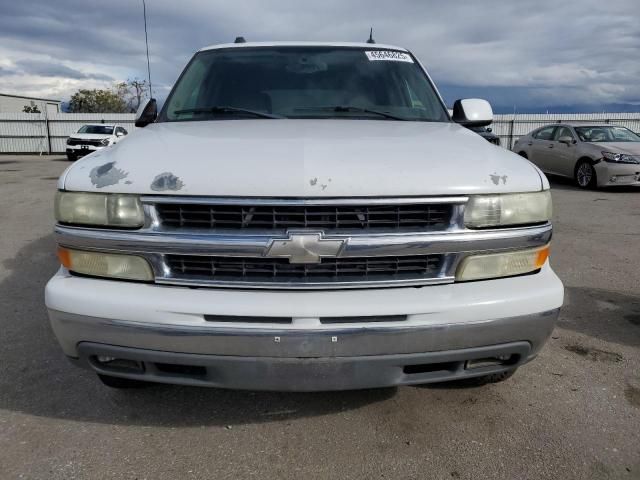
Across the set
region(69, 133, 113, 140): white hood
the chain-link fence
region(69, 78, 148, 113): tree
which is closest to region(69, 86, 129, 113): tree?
region(69, 78, 148, 113): tree

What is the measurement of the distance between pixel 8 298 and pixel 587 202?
369 inches

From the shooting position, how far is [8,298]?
4.20m

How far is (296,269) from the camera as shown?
6.68 feet

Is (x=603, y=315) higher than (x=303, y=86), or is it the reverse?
(x=303, y=86)

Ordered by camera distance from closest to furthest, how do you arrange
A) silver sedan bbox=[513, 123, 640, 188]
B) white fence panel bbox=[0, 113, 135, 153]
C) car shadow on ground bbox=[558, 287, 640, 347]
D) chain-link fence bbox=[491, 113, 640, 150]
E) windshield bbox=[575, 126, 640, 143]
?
1. car shadow on ground bbox=[558, 287, 640, 347]
2. silver sedan bbox=[513, 123, 640, 188]
3. windshield bbox=[575, 126, 640, 143]
4. chain-link fence bbox=[491, 113, 640, 150]
5. white fence panel bbox=[0, 113, 135, 153]

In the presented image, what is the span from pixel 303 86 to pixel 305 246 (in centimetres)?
175

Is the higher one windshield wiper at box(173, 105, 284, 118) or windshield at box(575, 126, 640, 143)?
windshield wiper at box(173, 105, 284, 118)

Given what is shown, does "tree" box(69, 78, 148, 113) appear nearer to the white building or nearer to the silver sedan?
the white building

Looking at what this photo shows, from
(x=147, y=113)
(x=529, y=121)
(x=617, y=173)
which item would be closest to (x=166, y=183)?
(x=147, y=113)

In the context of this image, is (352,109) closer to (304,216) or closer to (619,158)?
(304,216)

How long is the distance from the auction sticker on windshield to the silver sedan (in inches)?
354

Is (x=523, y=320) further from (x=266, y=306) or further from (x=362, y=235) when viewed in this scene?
(x=266, y=306)

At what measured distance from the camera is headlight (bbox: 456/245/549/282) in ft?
6.90

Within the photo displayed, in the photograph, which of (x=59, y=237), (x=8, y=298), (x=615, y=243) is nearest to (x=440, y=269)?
(x=59, y=237)
